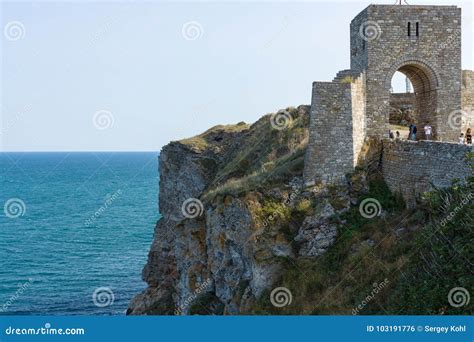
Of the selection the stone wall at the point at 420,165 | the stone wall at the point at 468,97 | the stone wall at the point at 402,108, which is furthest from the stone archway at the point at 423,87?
the stone wall at the point at 402,108

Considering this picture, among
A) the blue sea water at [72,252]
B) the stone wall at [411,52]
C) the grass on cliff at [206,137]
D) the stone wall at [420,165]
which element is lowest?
the blue sea water at [72,252]

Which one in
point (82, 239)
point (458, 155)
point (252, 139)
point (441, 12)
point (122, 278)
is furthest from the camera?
point (82, 239)

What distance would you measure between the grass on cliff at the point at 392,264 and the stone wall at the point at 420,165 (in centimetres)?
58

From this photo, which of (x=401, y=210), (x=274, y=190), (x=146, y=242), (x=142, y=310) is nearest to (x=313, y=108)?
(x=274, y=190)

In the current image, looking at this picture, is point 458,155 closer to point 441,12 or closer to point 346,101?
point 346,101

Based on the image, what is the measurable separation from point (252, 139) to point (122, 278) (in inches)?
811

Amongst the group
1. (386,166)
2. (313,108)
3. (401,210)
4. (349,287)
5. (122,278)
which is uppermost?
(313,108)

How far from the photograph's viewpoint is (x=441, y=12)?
916 inches

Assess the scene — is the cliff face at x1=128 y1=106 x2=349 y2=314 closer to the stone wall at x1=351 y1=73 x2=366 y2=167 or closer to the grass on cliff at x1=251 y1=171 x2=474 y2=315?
the grass on cliff at x1=251 y1=171 x2=474 y2=315

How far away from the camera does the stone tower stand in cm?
2222

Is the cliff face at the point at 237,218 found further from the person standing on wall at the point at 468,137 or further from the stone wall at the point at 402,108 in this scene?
the person standing on wall at the point at 468,137

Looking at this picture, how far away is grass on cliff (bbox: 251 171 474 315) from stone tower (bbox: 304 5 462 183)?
6.35 ft

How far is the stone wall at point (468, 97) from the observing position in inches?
969

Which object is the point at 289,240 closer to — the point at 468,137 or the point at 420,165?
the point at 420,165
